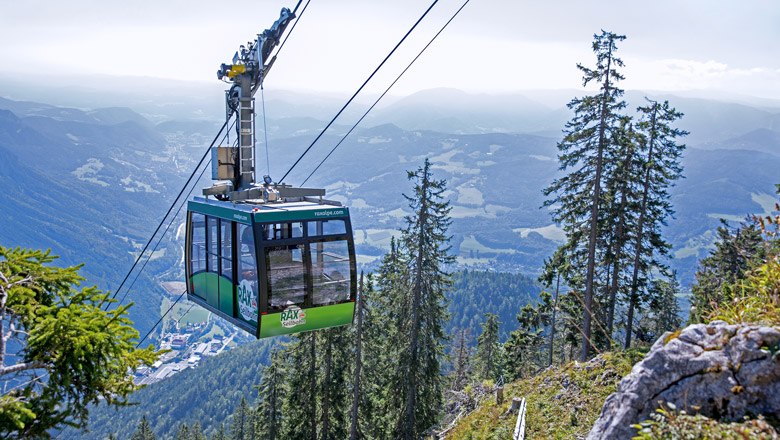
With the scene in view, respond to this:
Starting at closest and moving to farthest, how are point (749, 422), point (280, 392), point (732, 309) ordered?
point (749, 422) → point (732, 309) → point (280, 392)

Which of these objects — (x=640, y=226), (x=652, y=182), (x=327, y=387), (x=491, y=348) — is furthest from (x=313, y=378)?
(x=491, y=348)

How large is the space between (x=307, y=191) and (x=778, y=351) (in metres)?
9.62

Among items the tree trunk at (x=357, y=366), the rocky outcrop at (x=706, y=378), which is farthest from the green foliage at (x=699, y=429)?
the tree trunk at (x=357, y=366)

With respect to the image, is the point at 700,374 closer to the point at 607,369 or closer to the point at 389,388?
the point at 607,369

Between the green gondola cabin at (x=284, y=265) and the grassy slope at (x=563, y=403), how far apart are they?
4.66 meters

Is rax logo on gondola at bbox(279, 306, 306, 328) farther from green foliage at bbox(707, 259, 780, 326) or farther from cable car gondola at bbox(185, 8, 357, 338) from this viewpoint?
green foliage at bbox(707, 259, 780, 326)

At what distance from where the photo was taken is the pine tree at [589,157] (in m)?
22.1

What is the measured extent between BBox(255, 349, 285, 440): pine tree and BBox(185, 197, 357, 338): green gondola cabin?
2278 centimetres

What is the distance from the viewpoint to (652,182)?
83.5 ft

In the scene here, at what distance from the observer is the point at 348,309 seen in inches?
460

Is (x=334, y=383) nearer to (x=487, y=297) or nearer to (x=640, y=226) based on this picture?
(x=640, y=226)

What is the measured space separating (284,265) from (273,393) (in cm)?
2637

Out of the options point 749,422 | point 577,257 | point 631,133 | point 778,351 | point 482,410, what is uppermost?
point 631,133

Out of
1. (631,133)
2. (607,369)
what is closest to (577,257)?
(631,133)
